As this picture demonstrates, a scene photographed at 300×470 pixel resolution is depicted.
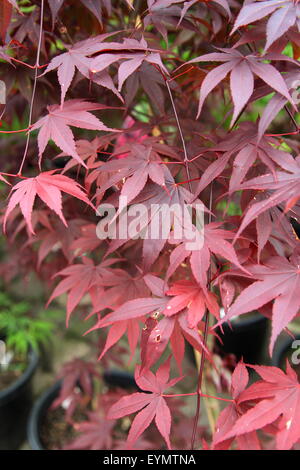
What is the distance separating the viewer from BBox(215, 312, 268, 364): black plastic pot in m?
1.85

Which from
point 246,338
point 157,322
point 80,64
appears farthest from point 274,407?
point 246,338

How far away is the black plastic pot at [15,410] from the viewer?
165 cm

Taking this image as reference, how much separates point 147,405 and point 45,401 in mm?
1028

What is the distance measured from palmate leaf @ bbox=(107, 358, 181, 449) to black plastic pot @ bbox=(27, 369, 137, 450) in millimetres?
856

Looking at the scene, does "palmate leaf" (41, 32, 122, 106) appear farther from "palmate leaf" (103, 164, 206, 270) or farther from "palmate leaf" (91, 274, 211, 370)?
"palmate leaf" (91, 274, 211, 370)

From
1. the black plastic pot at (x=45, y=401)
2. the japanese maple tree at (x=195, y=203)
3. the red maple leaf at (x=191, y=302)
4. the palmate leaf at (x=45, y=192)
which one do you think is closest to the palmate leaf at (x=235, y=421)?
the japanese maple tree at (x=195, y=203)

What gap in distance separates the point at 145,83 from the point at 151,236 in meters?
0.39

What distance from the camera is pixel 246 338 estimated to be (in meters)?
1.88

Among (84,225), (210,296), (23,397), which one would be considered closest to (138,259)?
(84,225)

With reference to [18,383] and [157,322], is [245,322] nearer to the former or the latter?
[18,383]

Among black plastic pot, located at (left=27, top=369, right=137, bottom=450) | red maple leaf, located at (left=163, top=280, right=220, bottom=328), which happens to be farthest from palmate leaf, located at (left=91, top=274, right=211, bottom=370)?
black plastic pot, located at (left=27, top=369, right=137, bottom=450)

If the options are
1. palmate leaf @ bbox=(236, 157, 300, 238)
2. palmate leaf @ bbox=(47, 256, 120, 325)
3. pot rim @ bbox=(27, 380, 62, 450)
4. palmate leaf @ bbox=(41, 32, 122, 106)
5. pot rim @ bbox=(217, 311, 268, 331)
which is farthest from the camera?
pot rim @ bbox=(217, 311, 268, 331)

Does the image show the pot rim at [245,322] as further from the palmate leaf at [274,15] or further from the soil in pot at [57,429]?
the palmate leaf at [274,15]

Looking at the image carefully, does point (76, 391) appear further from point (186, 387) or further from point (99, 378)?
point (186, 387)
